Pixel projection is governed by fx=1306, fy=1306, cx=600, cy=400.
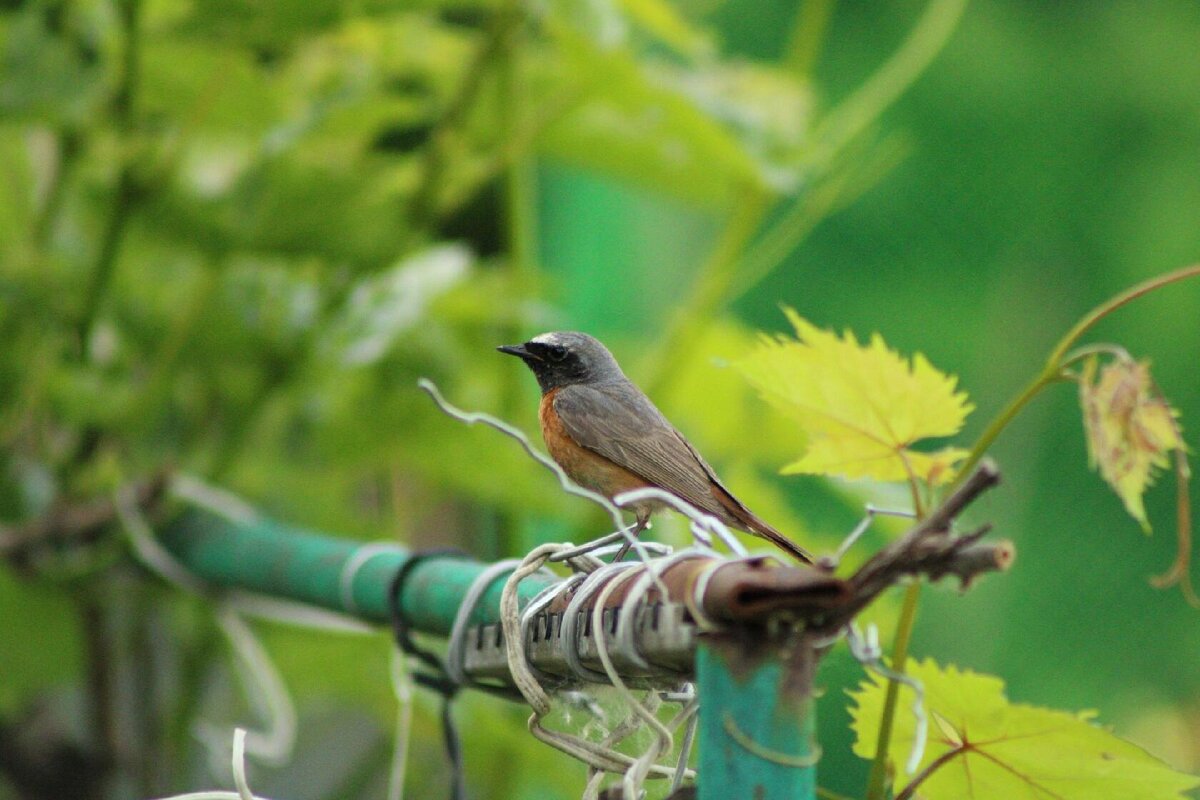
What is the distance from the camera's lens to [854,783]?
84.7 inches

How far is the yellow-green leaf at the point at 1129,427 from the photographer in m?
0.63

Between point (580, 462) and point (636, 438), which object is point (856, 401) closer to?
point (636, 438)

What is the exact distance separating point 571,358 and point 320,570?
341mm

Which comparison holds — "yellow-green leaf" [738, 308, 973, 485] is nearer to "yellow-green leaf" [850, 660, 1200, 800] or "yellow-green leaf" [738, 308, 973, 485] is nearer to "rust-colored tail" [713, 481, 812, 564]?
"yellow-green leaf" [850, 660, 1200, 800]

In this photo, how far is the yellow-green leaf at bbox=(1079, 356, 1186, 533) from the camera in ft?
2.08

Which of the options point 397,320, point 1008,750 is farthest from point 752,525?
point 397,320

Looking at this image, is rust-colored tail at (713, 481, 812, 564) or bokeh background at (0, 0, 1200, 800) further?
bokeh background at (0, 0, 1200, 800)

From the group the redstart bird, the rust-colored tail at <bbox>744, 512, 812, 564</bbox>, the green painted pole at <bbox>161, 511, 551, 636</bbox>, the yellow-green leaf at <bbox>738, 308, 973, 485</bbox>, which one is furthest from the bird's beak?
the yellow-green leaf at <bbox>738, 308, 973, 485</bbox>

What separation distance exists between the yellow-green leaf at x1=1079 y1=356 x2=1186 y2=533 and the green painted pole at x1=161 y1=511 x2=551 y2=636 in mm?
337

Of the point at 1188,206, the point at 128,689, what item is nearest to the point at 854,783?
the point at 128,689

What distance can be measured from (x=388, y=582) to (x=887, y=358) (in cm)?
59

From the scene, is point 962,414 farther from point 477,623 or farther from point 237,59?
point 237,59

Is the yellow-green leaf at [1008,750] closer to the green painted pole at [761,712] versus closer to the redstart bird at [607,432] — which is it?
the green painted pole at [761,712]

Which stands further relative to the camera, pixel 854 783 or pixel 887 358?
pixel 854 783
